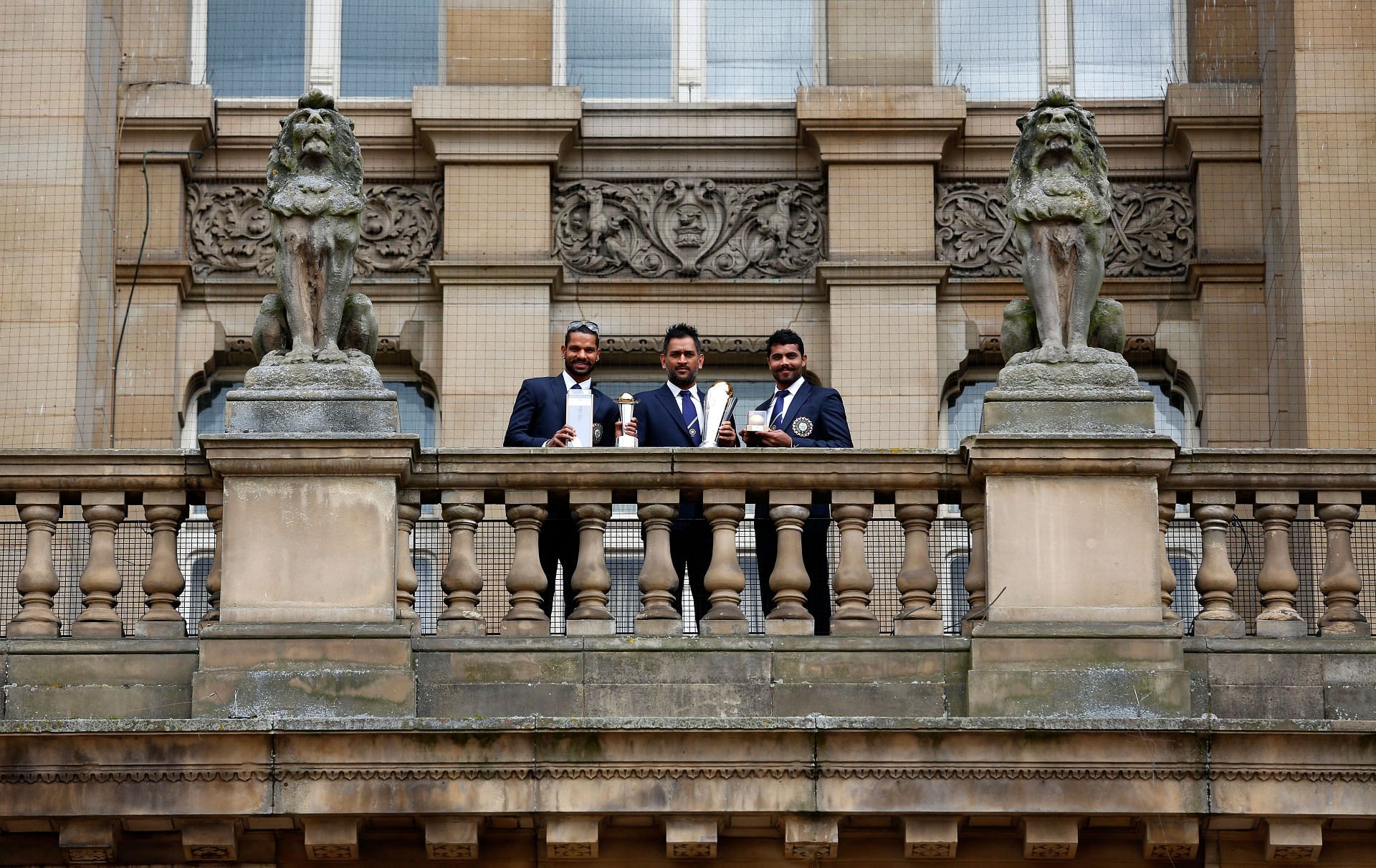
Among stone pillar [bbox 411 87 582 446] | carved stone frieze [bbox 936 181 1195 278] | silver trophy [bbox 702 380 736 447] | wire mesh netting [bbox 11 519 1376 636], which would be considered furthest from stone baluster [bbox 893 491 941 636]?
carved stone frieze [bbox 936 181 1195 278]

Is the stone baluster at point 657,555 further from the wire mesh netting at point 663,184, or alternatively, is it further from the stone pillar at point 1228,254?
the stone pillar at point 1228,254

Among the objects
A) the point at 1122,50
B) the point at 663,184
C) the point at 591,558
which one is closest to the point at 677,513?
the point at 591,558

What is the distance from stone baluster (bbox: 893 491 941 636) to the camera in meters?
15.7

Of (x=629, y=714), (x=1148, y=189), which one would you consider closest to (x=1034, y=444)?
(x=629, y=714)

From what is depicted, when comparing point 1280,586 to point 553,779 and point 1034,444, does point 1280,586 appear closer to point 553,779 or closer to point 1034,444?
point 1034,444

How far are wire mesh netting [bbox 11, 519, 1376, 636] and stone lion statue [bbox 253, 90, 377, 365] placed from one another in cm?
127

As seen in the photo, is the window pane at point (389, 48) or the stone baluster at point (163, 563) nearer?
the stone baluster at point (163, 563)

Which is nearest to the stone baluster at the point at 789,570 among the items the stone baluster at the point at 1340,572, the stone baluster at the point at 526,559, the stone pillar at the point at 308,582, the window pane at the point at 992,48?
the stone baluster at the point at 526,559

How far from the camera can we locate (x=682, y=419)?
54.7 feet

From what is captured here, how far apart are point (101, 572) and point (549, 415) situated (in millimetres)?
2681

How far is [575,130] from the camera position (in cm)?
2114

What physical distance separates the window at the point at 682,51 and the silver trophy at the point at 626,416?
18.2 feet

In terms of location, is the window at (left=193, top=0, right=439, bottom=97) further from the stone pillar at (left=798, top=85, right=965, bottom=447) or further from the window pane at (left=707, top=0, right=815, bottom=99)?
the stone pillar at (left=798, top=85, right=965, bottom=447)

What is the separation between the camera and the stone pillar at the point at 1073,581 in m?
15.2
